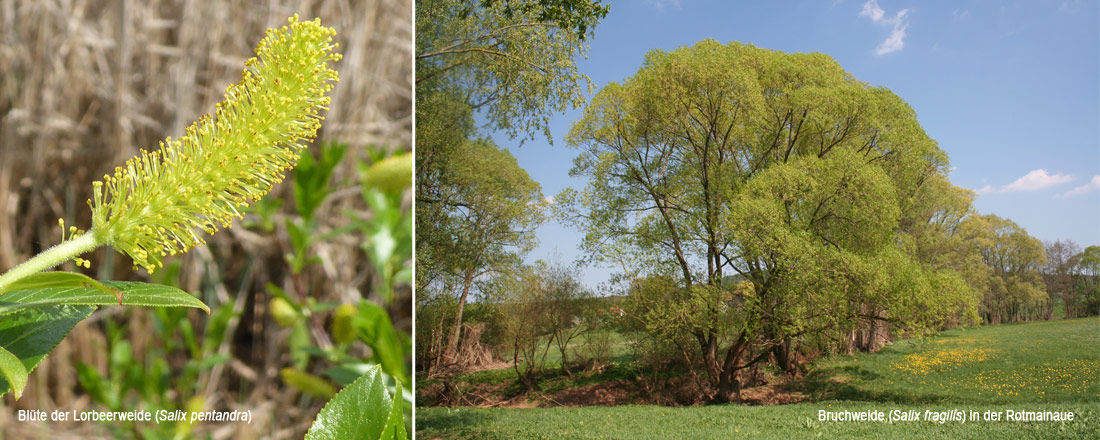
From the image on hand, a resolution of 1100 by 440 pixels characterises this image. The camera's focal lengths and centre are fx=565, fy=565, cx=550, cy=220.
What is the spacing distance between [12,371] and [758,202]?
10.4 feet

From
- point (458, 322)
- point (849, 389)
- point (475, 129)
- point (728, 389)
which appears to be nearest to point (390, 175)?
point (475, 129)

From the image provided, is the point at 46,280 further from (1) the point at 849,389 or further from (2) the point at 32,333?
(1) the point at 849,389

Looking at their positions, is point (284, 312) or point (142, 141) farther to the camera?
point (142, 141)

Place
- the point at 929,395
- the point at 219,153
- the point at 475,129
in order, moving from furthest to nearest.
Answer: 1. the point at 475,129
2. the point at 929,395
3. the point at 219,153

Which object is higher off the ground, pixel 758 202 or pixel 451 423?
pixel 758 202

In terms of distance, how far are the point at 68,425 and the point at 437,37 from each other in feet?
7.90

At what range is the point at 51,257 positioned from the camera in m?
0.37

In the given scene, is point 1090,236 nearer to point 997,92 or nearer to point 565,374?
point 997,92

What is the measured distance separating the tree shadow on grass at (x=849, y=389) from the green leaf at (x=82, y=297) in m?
3.10

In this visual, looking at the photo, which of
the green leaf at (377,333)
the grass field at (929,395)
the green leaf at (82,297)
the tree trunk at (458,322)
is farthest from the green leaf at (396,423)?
the tree trunk at (458,322)

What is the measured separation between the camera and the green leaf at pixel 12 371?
304 mm

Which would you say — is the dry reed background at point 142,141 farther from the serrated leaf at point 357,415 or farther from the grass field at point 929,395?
the grass field at point 929,395

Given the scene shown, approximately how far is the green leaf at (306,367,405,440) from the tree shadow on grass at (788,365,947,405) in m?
3.09

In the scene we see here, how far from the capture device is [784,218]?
122 inches
